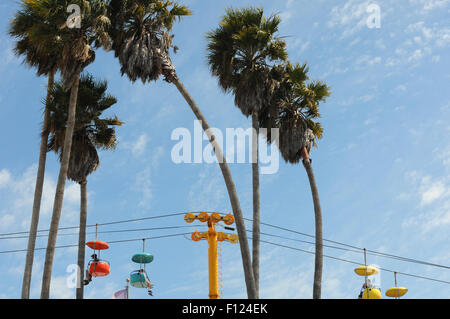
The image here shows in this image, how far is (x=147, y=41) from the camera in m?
23.0

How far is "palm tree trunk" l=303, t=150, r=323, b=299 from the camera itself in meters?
23.4

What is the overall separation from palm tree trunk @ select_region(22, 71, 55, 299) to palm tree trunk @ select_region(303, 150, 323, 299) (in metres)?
10.6

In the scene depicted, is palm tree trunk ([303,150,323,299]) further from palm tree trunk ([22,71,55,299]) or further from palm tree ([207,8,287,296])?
palm tree trunk ([22,71,55,299])

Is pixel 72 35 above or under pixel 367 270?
above

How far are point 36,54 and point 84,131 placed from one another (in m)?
3.48

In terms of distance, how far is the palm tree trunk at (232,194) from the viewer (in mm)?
20281

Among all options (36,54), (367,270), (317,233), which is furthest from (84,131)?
(367,270)

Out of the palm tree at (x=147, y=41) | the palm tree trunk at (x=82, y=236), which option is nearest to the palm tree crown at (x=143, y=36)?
the palm tree at (x=147, y=41)

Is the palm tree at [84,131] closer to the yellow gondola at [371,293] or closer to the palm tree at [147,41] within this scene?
the palm tree at [147,41]

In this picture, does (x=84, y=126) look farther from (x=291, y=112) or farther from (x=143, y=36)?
(x=291, y=112)

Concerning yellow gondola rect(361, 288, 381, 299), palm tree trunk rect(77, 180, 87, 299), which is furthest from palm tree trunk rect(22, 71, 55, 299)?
yellow gondola rect(361, 288, 381, 299)
